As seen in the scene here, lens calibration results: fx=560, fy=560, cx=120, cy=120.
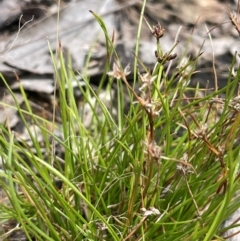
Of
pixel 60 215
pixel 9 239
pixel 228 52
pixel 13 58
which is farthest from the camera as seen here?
pixel 228 52

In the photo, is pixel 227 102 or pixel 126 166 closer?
pixel 227 102

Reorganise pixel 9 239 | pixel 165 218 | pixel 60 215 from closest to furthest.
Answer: pixel 165 218 → pixel 60 215 → pixel 9 239

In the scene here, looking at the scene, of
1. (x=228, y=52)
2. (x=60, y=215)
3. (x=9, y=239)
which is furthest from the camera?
(x=228, y=52)

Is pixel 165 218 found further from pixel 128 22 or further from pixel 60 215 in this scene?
pixel 128 22

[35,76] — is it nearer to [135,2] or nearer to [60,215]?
[135,2]

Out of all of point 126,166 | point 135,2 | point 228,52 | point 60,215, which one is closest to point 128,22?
point 135,2

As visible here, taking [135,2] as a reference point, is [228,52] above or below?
below

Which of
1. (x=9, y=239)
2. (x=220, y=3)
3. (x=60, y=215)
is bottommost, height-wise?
(x=9, y=239)

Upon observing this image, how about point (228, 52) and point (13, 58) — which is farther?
point (228, 52)

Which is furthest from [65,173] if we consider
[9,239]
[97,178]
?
[9,239]
